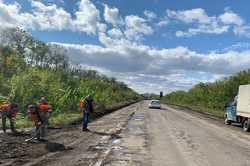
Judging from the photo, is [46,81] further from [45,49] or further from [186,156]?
[45,49]

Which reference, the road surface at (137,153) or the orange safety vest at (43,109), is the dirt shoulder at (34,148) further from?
the orange safety vest at (43,109)

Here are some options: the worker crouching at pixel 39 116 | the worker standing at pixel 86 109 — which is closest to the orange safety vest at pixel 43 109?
the worker crouching at pixel 39 116

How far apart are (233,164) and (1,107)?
1033 centimetres

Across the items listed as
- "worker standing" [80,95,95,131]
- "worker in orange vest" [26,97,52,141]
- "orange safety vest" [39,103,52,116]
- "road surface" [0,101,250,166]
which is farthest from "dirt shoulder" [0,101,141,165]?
"worker standing" [80,95,95,131]

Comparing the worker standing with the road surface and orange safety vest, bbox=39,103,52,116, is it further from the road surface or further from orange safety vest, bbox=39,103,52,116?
orange safety vest, bbox=39,103,52,116

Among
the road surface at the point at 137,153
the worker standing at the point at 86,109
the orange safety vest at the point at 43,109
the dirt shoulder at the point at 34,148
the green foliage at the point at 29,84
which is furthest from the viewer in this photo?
the green foliage at the point at 29,84

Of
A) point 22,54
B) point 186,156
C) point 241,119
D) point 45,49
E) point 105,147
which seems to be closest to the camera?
point 186,156

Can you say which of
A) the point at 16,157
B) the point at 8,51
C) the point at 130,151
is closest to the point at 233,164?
the point at 130,151

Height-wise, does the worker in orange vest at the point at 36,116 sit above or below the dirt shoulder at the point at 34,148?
above

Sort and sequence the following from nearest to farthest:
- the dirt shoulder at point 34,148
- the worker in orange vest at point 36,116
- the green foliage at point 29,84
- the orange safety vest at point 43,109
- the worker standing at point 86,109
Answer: the dirt shoulder at point 34,148
the worker in orange vest at point 36,116
the orange safety vest at point 43,109
the worker standing at point 86,109
the green foliage at point 29,84

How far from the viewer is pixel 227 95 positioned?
62.6 metres

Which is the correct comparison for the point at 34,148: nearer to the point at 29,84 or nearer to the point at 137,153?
the point at 137,153

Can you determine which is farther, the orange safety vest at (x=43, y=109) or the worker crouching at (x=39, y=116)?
the orange safety vest at (x=43, y=109)

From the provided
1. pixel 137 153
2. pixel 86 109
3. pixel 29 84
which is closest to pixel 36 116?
pixel 137 153
